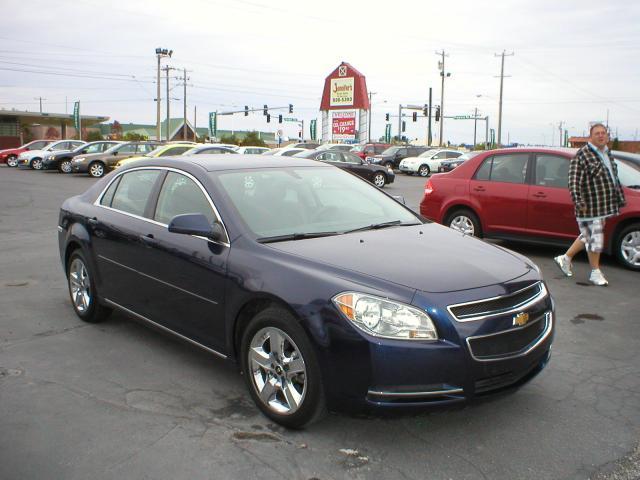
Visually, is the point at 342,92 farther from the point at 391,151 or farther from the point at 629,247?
the point at 629,247

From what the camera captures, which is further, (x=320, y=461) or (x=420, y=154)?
(x=420, y=154)

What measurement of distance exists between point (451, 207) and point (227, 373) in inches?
238

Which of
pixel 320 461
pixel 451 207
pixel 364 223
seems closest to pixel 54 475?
pixel 320 461

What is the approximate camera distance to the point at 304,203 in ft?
14.7

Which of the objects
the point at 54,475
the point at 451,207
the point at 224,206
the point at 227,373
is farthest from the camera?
the point at 451,207

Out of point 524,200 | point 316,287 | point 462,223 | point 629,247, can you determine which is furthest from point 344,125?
point 316,287

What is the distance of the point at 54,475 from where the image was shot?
3096 millimetres

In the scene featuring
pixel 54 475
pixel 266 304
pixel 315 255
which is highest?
pixel 315 255

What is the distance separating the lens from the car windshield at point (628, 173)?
319 inches

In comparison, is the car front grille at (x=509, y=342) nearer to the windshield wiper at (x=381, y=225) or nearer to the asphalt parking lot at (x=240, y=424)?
the asphalt parking lot at (x=240, y=424)

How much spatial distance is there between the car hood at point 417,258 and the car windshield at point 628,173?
4748 mm

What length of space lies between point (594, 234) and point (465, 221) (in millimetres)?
2711

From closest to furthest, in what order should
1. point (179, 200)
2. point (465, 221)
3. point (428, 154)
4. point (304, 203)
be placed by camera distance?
point (304, 203)
point (179, 200)
point (465, 221)
point (428, 154)

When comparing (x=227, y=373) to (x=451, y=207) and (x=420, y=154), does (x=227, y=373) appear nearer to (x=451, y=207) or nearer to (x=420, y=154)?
(x=451, y=207)
